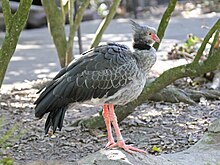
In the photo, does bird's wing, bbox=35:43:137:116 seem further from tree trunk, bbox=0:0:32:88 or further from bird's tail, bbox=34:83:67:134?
tree trunk, bbox=0:0:32:88

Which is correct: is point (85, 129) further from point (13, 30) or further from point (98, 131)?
point (13, 30)

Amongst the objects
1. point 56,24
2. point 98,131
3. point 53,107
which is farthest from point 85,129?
point 56,24

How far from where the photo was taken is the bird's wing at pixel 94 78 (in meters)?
4.03

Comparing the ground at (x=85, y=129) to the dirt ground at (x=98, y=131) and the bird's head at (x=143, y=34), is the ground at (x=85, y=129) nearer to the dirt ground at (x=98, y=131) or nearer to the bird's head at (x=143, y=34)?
the dirt ground at (x=98, y=131)

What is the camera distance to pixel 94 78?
13.3 feet

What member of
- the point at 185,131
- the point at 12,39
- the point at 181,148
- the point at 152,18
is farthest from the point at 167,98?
the point at 152,18

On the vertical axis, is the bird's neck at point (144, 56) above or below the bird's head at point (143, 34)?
below

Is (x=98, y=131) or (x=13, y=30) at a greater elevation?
(x=13, y=30)

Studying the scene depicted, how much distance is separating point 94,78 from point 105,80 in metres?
0.09

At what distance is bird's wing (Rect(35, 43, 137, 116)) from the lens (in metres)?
4.03

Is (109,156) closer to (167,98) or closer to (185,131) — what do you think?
(185,131)

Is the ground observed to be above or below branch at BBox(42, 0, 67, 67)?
below

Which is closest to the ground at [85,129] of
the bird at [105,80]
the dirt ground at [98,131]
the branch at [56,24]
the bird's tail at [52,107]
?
the dirt ground at [98,131]

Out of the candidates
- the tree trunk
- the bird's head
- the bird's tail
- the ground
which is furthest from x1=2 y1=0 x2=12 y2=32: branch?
the bird's head
